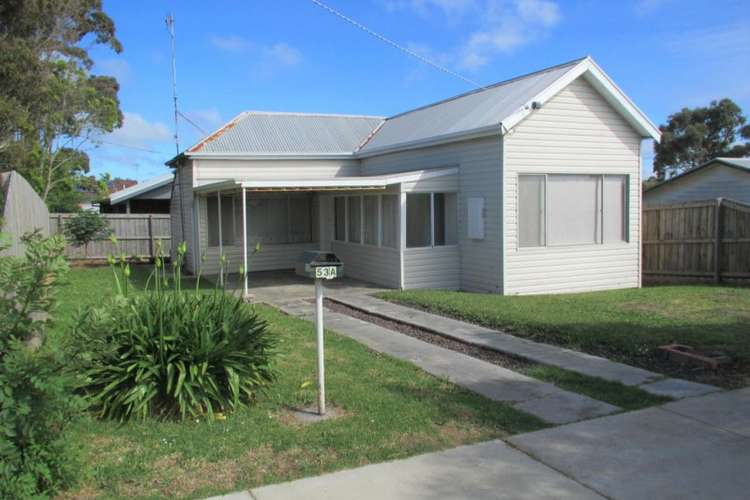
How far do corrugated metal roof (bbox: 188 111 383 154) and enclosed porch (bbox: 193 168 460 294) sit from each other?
1.34 meters

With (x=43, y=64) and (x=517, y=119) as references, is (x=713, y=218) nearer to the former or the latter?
(x=517, y=119)

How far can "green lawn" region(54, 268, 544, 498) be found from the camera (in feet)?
14.0

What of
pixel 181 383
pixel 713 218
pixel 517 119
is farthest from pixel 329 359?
pixel 713 218

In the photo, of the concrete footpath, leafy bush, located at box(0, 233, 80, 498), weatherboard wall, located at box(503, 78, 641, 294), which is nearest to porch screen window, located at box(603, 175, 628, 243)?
weatherboard wall, located at box(503, 78, 641, 294)

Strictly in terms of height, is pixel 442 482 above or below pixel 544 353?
below

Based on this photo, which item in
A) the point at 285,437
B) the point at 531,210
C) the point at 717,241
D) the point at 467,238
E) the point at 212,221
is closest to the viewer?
the point at 285,437

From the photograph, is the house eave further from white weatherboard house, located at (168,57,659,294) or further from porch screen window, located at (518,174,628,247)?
porch screen window, located at (518,174,628,247)

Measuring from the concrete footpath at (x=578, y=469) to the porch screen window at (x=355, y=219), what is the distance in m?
10.8

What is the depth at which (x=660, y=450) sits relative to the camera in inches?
186

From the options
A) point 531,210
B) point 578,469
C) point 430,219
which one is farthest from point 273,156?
point 578,469

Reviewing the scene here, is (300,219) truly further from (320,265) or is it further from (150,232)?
(320,265)

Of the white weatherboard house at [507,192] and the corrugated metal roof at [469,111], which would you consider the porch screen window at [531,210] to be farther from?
the corrugated metal roof at [469,111]

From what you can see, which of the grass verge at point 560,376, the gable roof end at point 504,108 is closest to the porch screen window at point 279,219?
the gable roof end at point 504,108

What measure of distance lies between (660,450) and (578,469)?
0.78 m
